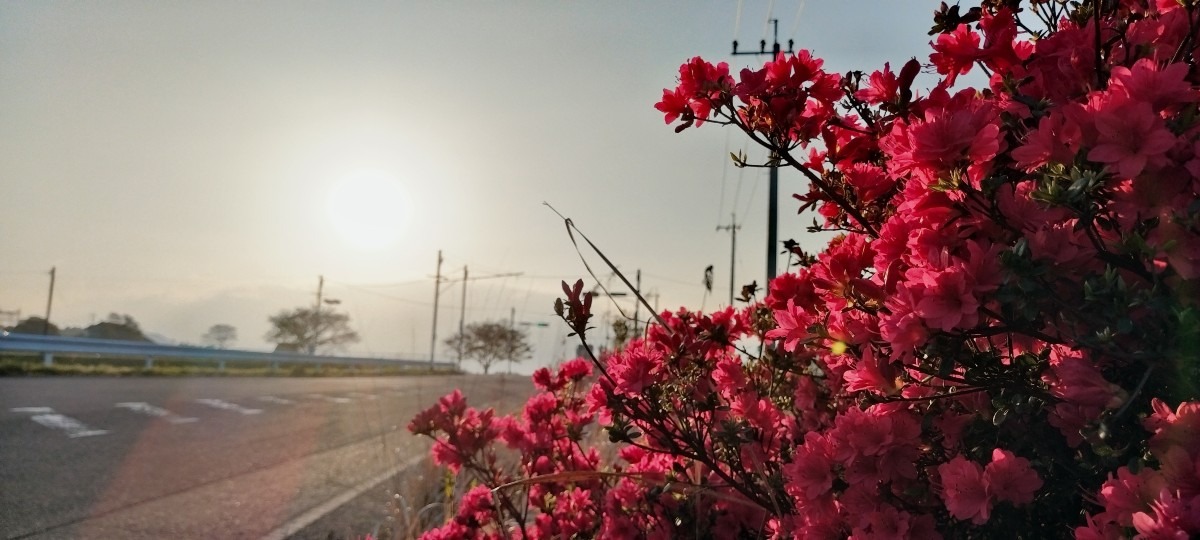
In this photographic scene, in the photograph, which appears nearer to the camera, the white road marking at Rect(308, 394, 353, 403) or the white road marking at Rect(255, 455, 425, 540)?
the white road marking at Rect(255, 455, 425, 540)

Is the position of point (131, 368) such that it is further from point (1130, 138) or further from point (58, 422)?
point (1130, 138)

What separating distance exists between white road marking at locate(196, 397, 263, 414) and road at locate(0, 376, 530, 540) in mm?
22

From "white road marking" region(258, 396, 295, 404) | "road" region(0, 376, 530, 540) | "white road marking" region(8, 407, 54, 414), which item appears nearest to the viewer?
"road" region(0, 376, 530, 540)

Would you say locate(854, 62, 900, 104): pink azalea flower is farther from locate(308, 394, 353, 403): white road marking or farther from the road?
→ locate(308, 394, 353, 403): white road marking

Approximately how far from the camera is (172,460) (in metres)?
6.41

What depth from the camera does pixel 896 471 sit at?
1489 mm

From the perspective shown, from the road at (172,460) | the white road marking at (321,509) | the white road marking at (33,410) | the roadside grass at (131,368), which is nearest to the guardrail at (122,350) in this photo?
the roadside grass at (131,368)

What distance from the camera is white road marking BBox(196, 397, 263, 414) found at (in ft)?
34.6

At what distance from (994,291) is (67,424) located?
8952mm

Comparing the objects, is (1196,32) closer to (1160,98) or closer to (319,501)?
(1160,98)

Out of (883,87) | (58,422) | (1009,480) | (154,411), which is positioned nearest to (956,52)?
(883,87)

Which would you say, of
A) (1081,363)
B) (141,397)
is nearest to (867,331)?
(1081,363)

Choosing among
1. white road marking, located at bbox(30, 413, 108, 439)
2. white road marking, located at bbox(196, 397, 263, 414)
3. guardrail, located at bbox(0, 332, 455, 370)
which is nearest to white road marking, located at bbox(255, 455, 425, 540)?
white road marking, located at bbox(30, 413, 108, 439)

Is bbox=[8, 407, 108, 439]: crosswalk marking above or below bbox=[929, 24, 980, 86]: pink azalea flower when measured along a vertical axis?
below
